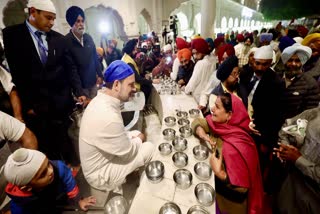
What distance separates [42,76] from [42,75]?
13 millimetres

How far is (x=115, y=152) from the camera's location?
1702mm

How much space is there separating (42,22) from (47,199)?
210cm

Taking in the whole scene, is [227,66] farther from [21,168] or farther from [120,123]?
[21,168]

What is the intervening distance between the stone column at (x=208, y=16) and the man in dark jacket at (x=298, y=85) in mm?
7620

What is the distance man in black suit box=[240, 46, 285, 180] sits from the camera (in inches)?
86.0

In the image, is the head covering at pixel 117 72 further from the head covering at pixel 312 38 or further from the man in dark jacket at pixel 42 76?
the head covering at pixel 312 38

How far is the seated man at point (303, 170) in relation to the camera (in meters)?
1.36

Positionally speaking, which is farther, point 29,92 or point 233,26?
point 233,26

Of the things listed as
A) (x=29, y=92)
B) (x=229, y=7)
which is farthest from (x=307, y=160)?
(x=229, y=7)

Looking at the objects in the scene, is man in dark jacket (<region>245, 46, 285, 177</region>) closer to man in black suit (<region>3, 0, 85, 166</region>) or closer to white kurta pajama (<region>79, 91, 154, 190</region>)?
white kurta pajama (<region>79, 91, 154, 190</region>)

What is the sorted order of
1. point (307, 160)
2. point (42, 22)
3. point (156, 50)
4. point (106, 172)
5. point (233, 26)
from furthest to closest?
point (233, 26) < point (156, 50) < point (42, 22) < point (106, 172) < point (307, 160)

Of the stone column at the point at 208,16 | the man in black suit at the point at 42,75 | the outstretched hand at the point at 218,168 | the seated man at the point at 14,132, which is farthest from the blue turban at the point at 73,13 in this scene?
the stone column at the point at 208,16

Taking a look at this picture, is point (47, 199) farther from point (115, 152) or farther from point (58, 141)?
point (58, 141)

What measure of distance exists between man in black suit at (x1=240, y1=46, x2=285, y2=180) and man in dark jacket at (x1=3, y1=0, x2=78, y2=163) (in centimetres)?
277
